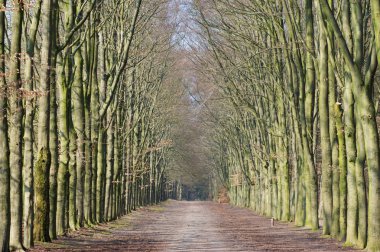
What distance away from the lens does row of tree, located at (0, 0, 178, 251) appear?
54.7 ft

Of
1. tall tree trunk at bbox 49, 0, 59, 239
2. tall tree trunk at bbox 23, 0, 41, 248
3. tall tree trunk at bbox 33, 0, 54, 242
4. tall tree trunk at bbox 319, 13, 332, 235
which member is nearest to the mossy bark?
tall tree trunk at bbox 33, 0, 54, 242

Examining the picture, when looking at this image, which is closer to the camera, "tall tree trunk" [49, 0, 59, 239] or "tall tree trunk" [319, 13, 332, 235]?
Answer: "tall tree trunk" [49, 0, 59, 239]

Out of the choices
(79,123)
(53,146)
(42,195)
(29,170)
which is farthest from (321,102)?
(29,170)

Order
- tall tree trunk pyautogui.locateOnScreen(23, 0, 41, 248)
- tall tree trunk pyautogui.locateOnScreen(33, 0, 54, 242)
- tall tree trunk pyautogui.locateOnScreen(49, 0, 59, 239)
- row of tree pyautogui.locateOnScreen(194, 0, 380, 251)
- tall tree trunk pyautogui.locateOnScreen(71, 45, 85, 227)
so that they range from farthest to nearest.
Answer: tall tree trunk pyautogui.locateOnScreen(71, 45, 85, 227) < tall tree trunk pyautogui.locateOnScreen(49, 0, 59, 239) < tall tree trunk pyautogui.locateOnScreen(33, 0, 54, 242) < row of tree pyautogui.locateOnScreen(194, 0, 380, 251) < tall tree trunk pyautogui.locateOnScreen(23, 0, 41, 248)

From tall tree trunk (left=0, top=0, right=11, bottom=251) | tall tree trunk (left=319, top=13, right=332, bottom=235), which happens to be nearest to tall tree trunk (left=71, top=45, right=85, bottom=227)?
tall tree trunk (left=319, top=13, right=332, bottom=235)

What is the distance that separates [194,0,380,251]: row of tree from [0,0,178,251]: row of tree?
18.5 ft

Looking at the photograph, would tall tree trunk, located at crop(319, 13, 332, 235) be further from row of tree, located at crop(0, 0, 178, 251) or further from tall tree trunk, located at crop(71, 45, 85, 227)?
tall tree trunk, located at crop(71, 45, 85, 227)

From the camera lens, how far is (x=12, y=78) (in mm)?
16328

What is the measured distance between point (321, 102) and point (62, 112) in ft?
30.2

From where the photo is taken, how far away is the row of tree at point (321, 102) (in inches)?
718

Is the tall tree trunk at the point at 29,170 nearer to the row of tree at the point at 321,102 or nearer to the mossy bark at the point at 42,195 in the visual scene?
the mossy bark at the point at 42,195

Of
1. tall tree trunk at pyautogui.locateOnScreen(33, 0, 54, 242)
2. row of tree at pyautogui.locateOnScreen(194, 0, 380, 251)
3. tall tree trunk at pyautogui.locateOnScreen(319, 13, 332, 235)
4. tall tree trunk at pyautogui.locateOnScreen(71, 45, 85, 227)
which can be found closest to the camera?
row of tree at pyautogui.locateOnScreen(194, 0, 380, 251)

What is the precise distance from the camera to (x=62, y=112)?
24.0 meters

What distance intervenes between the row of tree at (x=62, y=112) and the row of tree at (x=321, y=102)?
5.63 metres
